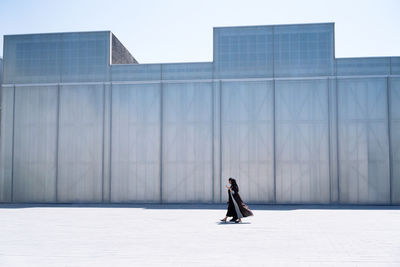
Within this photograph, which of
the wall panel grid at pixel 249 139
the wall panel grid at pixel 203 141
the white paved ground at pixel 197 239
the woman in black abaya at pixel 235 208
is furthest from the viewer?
the wall panel grid at pixel 249 139

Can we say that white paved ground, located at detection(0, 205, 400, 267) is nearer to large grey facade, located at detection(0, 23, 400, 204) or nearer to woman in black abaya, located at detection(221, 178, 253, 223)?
woman in black abaya, located at detection(221, 178, 253, 223)

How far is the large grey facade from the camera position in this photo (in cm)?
2158

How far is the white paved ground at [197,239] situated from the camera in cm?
848

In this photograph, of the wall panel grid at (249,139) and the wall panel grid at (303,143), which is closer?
the wall panel grid at (303,143)

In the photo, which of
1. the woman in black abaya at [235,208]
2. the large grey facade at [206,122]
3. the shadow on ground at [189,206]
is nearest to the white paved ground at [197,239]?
the woman in black abaya at [235,208]

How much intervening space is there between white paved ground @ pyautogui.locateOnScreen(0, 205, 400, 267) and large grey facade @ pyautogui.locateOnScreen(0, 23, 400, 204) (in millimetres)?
4358

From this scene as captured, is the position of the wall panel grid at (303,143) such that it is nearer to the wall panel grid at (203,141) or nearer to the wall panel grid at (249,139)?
the wall panel grid at (203,141)

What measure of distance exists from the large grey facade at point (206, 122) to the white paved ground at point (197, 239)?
4.36 meters

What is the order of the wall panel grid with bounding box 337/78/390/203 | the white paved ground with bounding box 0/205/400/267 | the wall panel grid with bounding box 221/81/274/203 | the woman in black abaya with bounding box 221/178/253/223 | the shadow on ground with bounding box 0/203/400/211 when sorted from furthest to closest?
the wall panel grid with bounding box 221/81/274/203
the wall panel grid with bounding box 337/78/390/203
the shadow on ground with bounding box 0/203/400/211
the woman in black abaya with bounding box 221/178/253/223
the white paved ground with bounding box 0/205/400/267

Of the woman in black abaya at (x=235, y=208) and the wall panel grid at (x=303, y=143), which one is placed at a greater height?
the wall panel grid at (x=303, y=143)

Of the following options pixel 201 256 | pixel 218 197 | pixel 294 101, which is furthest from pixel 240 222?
pixel 294 101

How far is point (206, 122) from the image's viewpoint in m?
22.4

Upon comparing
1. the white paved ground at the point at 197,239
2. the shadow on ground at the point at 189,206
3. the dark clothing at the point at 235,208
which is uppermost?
the dark clothing at the point at 235,208

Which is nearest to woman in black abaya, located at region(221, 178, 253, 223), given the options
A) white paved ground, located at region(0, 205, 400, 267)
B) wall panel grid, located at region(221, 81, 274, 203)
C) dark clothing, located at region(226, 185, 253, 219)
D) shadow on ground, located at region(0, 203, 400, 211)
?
dark clothing, located at region(226, 185, 253, 219)
